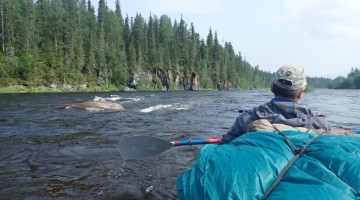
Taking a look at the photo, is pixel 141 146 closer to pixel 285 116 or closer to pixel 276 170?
pixel 285 116

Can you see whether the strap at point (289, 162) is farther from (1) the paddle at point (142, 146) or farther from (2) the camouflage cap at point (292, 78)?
(1) the paddle at point (142, 146)

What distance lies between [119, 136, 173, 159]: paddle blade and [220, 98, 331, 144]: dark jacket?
2.07 meters

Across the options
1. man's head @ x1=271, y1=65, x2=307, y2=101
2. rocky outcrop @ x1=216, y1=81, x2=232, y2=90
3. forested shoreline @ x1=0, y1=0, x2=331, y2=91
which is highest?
forested shoreline @ x1=0, y1=0, x2=331, y2=91

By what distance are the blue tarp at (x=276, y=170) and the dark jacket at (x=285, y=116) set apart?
1.28ft

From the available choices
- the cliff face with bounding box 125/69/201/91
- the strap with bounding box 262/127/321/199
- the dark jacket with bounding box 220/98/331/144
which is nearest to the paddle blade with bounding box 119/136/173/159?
the dark jacket with bounding box 220/98/331/144

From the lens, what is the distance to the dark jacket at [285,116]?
106 inches

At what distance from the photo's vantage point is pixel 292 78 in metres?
2.84

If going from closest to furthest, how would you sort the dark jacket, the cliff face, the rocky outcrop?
the dark jacket, the cliff face, the rocky outcrop

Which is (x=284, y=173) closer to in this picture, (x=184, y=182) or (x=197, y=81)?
(x=184, y=182)

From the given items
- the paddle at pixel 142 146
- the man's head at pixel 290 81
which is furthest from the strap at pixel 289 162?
the paddle at pixel 142 146

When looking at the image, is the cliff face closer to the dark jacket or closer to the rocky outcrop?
the rocky outcrop

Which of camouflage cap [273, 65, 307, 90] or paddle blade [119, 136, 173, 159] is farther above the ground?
camouflage cap [273, 65, 307, 90]

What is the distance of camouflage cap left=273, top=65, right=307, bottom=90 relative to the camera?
112 inches

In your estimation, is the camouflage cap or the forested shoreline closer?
the camouflage cap
